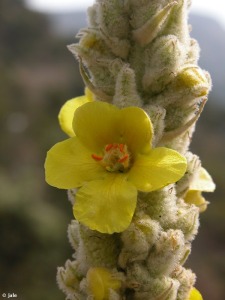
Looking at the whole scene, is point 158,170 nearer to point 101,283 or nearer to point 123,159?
point 123,159

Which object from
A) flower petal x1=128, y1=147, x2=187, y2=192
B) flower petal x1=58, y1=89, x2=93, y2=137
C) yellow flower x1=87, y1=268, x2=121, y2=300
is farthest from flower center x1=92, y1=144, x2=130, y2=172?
yellow flower x1=87, y1=268, x2=121, y2=300

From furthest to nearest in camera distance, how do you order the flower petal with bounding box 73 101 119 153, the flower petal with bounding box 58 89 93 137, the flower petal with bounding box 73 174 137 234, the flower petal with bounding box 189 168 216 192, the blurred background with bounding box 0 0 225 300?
the blurred background with bounding box 0 0 225 300 → the flower petal with bounding box 58 89 93 137 → the flower petal with bounding box 189 168 216 192 → the flower petal with bounding box 73 101 119 153 → the flower petal with bounding box 73 174 137 234

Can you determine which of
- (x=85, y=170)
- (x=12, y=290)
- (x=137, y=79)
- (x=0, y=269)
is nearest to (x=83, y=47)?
(x=137, y=79)

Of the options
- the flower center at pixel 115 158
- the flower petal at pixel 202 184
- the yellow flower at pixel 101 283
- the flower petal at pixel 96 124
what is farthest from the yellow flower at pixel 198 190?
the yellow flower at pixel 101 283

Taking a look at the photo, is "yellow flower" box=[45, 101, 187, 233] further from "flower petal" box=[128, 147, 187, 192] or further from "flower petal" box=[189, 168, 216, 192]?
"flower petal" box=[189, 168, 216, 192]

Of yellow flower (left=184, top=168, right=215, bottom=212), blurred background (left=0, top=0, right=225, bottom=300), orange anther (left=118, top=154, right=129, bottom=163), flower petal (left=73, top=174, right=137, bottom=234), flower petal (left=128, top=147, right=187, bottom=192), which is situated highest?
flower petal (left=128, top=147, right=187, bottom=192)

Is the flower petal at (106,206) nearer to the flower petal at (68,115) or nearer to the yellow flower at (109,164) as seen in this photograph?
the yellow flower at (109,164)

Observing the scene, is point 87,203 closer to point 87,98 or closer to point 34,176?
point 87,98
